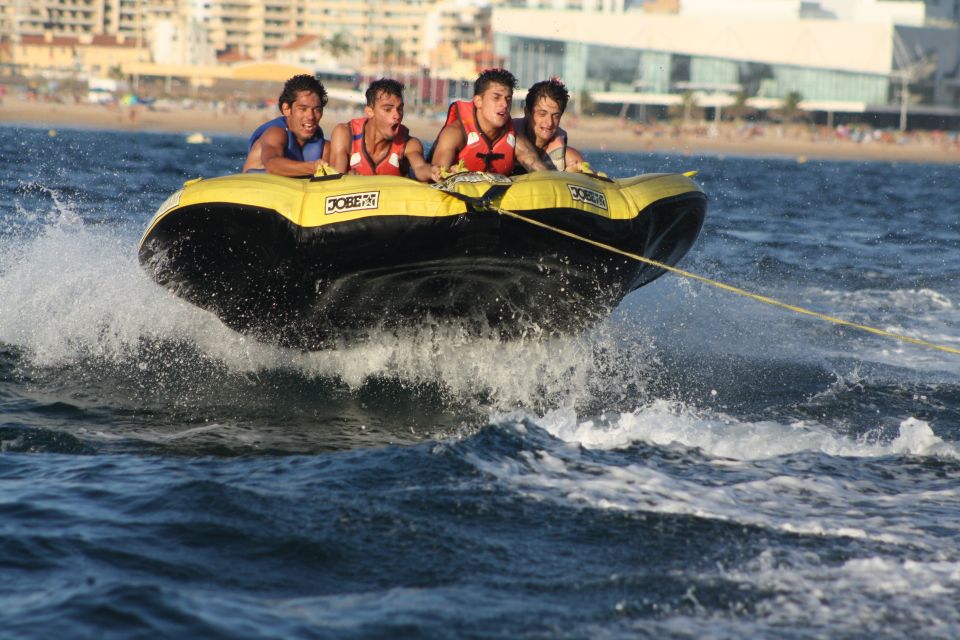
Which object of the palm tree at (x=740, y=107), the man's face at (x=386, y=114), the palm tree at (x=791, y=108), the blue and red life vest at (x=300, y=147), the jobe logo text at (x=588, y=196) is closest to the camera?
the jobe logo text at (x=588, y=196)

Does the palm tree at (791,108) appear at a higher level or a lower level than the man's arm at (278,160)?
higher

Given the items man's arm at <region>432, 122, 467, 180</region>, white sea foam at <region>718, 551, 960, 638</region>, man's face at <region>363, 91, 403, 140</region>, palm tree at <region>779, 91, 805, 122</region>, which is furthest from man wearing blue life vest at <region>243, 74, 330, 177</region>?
palm tree at <region>779, 91, 805, 122</region>

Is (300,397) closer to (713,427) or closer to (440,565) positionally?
(713,427)

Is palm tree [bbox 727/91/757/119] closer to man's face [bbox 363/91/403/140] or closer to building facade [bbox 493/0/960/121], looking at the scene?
building facade [bbox 493/0/960/121]

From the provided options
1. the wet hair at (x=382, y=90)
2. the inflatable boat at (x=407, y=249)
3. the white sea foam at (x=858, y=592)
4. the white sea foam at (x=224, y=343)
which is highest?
the wet hair at (x=382, y=90)

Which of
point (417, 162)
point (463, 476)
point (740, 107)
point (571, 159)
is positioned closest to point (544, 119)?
point (571, 159)

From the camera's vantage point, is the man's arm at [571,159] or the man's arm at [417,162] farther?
the man's arm at [571,159]

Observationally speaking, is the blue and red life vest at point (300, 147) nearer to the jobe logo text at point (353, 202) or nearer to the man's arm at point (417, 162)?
the man's arm at point (417, 162)

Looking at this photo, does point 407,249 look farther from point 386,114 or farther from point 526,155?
point 526,155

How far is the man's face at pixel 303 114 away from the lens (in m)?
6.93

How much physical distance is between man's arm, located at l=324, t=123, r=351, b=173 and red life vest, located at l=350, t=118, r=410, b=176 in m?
0.03

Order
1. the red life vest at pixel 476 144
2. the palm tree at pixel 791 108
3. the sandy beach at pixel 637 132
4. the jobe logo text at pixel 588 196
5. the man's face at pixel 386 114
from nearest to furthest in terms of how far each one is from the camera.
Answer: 1. the jobe logo text at pixel 588 196
2. the man's face at pixel 386 114
3. the red life vest at pixel 476 144
4. the sandy beach at pixel 637 132
5. the palm tree at pixel 791 108

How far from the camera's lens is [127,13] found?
427 feet

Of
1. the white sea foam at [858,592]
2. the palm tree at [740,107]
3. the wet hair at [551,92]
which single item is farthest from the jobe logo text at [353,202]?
the palm tree at [740,107]
